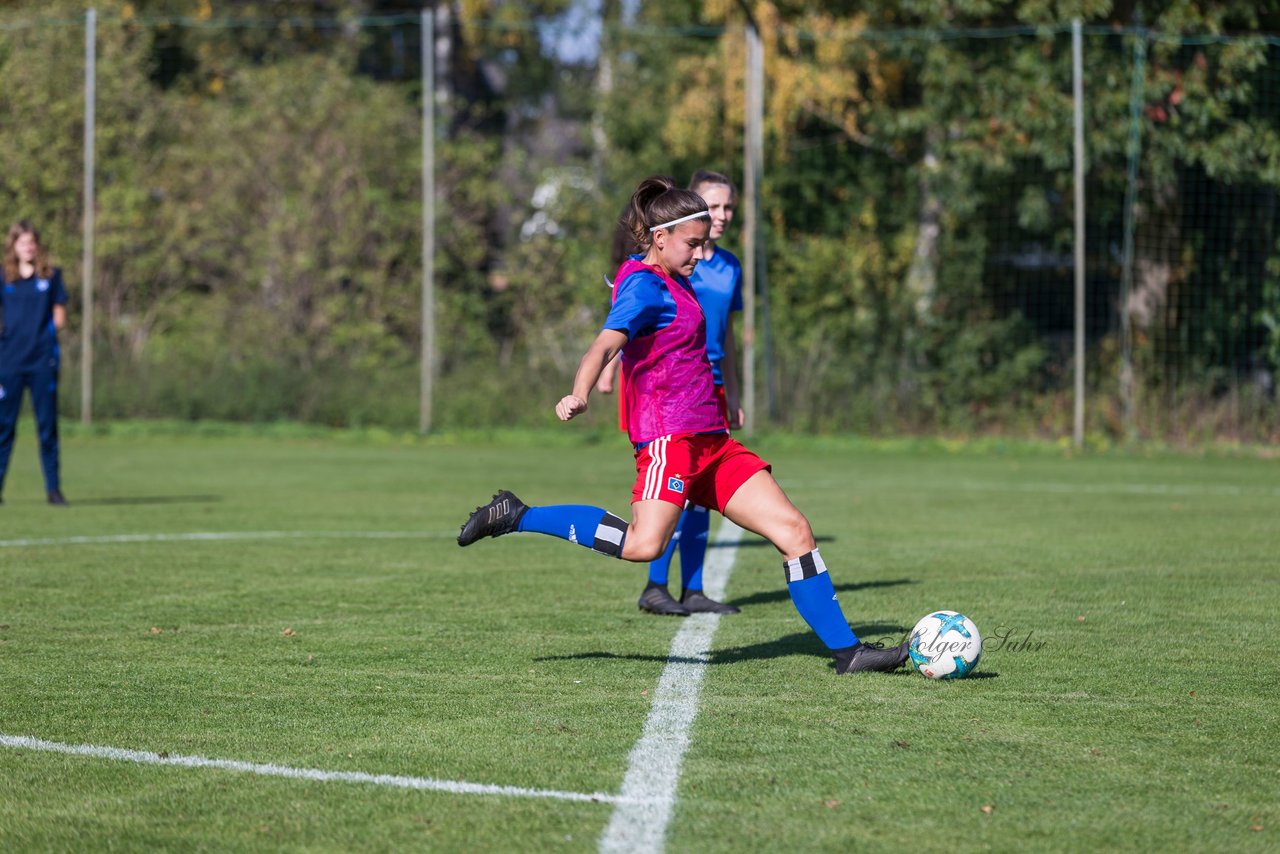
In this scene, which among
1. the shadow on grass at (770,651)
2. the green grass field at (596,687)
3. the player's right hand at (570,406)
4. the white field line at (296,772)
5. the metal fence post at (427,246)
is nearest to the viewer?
the green grass field at (596,687)

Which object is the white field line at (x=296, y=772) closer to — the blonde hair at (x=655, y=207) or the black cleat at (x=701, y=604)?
the blonde hair at (x=655, y=207)

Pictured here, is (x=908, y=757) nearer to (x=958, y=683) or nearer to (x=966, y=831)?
(x=966, y=831)

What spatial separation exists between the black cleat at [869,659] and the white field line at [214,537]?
5.20 m

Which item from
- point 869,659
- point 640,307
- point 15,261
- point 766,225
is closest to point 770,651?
point 869,659

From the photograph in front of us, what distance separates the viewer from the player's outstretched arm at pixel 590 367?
5.58 metres

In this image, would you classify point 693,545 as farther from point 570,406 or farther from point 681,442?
point 570,406

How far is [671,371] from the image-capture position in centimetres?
609

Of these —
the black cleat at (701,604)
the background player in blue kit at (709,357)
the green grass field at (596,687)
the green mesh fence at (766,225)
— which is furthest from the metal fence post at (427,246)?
the black cleat at (701,604)

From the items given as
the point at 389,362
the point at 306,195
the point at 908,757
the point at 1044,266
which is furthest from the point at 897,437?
the point at 908,757

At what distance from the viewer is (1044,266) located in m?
19.9

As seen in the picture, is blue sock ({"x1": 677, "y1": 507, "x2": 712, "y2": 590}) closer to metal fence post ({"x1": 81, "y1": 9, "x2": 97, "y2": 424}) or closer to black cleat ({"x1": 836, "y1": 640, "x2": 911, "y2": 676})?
black cleat ({"x1": 836, "y1": 640, "x2": 911, "y2": 676})

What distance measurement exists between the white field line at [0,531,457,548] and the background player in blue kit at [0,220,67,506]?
235cm

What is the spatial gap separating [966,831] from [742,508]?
2198mm

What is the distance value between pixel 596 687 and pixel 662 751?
1.06 meters
